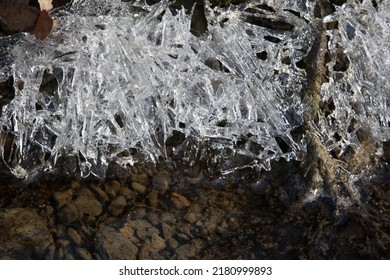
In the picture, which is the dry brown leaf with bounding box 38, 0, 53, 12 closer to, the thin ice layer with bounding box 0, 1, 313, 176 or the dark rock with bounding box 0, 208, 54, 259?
the thin ice layer with bounding box 0, 1, 313, 176

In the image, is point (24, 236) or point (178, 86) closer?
point (24, 236)

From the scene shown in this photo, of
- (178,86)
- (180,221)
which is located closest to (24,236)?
(180,221)

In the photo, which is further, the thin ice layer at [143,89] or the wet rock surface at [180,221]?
the thin ice layer at [143,89]

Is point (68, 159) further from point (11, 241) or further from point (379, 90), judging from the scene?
point (379, 90)

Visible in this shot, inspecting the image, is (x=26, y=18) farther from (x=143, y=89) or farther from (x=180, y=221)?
(x=180, y=221)

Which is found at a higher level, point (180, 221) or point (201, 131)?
point (201, 131)

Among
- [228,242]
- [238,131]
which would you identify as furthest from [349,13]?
[228,242]

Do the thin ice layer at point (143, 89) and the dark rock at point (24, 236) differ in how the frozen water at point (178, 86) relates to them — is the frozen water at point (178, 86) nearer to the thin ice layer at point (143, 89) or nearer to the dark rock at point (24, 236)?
the thin ice layer at point (143, 89)

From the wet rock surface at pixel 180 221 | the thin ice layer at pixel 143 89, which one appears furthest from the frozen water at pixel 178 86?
the wet rock surface at pixel 180 221
